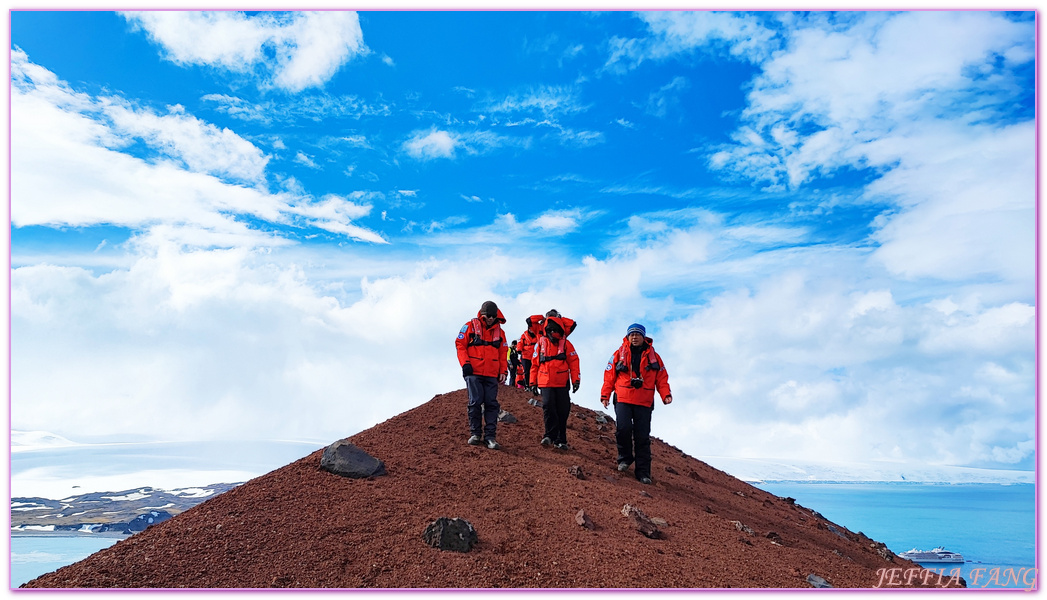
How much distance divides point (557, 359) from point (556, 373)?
0.88ft

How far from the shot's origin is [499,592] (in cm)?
643

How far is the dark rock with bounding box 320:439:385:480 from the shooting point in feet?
31.7

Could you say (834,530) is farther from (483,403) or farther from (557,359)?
(483,403)

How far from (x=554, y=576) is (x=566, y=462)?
4.23m

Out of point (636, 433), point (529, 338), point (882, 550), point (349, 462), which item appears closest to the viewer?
point (349, 462)

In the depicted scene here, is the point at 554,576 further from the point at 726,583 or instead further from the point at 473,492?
the point at 473,492

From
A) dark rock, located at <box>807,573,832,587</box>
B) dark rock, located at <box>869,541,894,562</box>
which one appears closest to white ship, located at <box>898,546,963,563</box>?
dark rock, located at <box>869,541,894,562</box>

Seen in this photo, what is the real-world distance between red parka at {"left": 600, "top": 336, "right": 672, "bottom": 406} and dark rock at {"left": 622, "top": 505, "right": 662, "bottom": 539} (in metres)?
2.59

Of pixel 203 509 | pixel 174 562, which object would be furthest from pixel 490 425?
→ pixel 174 562

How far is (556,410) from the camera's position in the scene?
12.0 m

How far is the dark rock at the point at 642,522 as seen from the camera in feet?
27.1

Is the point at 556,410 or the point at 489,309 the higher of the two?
the point at 489,309

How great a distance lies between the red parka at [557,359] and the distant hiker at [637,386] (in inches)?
30.1

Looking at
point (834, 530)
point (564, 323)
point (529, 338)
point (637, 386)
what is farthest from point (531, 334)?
point (834, 530)
